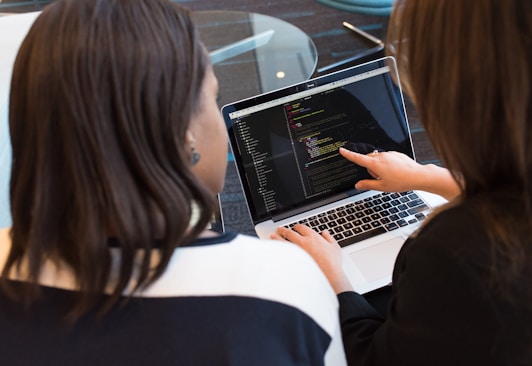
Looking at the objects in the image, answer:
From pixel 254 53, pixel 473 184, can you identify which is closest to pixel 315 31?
pixel 254 53

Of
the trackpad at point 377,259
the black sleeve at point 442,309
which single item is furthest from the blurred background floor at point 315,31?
the black sleeve at point 442,309

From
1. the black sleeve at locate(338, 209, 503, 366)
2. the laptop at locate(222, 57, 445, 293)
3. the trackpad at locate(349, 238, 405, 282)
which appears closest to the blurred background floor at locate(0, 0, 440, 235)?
the laptop at locate(222, 57, 445, 293)

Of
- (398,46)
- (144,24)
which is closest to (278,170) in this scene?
(398,46)

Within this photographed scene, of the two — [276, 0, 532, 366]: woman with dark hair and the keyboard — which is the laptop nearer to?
the keyboard

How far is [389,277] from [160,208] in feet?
1.92

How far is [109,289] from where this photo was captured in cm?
56

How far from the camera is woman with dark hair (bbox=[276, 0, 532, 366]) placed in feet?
1.77

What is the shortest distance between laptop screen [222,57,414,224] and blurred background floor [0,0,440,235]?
0.99 feet

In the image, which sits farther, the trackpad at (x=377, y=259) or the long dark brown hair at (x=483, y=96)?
the trackpad at (x=377, y=259)

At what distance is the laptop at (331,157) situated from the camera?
1053mm

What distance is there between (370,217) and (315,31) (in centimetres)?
177

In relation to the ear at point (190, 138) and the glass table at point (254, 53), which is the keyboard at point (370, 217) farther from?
the glass table at point (254, 53)

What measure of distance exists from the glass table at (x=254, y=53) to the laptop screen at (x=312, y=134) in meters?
0.64

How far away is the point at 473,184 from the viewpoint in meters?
0.63
